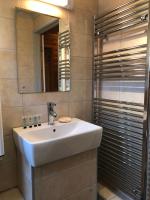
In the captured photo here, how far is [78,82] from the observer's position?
6.13 ft

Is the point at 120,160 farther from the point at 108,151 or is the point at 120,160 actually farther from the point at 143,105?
the point at 143,105

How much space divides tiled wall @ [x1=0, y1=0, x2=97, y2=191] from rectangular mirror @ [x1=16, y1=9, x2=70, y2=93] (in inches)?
2.3

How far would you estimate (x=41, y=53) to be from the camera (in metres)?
1.60

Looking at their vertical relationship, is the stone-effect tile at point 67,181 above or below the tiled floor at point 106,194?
above

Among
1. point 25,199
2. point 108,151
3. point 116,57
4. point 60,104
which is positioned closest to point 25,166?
point 25,199

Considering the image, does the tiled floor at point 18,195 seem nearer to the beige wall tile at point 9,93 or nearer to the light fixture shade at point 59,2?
the beige wall tile at point 9,93

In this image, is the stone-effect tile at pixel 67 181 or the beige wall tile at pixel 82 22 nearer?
the stone-effect tile at pixel 67 181

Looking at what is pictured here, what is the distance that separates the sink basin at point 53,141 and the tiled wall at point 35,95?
0.51 ft

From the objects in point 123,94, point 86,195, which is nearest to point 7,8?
point 123,94

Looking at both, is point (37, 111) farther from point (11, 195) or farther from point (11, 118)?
point (11, 195)

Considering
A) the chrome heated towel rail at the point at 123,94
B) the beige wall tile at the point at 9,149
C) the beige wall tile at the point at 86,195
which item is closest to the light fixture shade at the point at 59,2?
the chrome heated towel rail at the point at 123,94

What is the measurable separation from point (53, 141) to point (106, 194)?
3.24 ft

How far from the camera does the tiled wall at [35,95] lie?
1.43 meters

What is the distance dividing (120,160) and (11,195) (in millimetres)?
1034
